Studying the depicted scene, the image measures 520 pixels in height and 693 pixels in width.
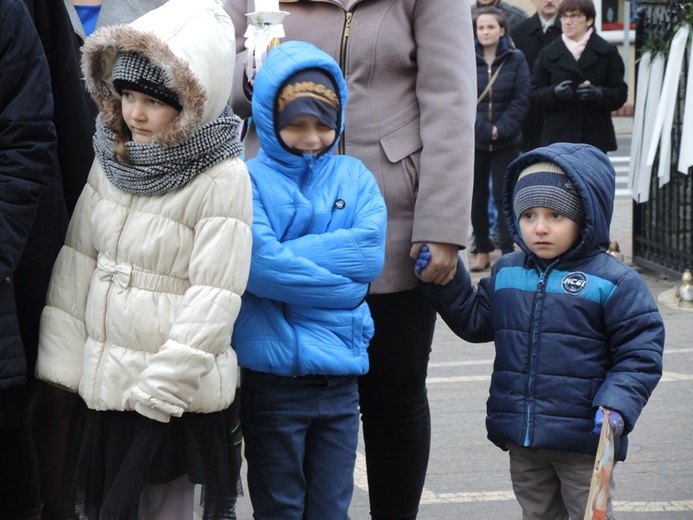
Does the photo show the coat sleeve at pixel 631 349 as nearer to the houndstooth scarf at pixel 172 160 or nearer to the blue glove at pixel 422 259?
the blue glove at pixel 422 259

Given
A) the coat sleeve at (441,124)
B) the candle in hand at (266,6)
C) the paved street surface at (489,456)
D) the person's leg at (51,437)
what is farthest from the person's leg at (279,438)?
the paved street surface at (489,456)

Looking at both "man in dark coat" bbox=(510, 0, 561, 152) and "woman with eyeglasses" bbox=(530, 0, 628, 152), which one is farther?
"man in dark coat" bbox=(510, 0, 561, 152)

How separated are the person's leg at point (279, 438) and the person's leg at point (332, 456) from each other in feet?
0.18

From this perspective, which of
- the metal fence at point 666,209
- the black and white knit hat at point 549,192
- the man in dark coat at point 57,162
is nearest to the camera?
the man in dark coat at point 57,162

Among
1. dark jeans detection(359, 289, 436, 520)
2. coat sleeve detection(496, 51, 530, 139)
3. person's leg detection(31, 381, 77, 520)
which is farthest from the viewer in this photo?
coat sleeve detection(496, 51, 530, 139)

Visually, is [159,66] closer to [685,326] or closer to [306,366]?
[306,366]

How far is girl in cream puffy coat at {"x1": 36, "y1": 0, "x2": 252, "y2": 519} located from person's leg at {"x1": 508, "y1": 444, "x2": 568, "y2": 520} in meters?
0.86

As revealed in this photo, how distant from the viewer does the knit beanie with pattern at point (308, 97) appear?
3.56 metres

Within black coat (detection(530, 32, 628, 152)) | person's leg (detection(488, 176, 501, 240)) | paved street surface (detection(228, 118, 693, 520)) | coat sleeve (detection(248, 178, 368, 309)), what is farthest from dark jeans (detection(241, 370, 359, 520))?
person's leg (detection(488, 176, 501, 240))

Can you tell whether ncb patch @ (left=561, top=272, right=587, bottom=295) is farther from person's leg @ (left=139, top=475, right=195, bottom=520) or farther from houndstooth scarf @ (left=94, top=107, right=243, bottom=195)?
person's leg @ (left=139, top=475, right=195, bottom=520)

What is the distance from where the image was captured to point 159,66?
3383mm

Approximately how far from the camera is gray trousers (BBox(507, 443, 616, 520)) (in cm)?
374

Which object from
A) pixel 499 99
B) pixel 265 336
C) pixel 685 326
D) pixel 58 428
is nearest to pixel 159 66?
pixel 265 336

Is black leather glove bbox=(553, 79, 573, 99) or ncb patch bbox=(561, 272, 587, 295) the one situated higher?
ncb patch bbox=(561, 272, 587, 295)
